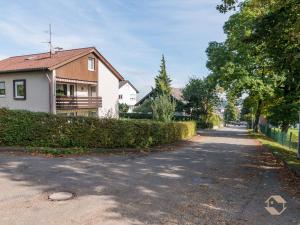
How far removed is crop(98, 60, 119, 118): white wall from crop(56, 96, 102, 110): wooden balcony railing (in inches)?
49.8

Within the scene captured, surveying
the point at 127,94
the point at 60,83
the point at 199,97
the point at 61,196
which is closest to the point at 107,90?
the point at 60,83

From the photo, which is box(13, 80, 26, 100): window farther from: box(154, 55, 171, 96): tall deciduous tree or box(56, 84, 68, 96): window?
box(154, 55, 171, 96): tall deciduous tree

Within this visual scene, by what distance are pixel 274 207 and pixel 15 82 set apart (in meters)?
25.0

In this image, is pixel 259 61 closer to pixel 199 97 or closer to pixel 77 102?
pixel 77 102

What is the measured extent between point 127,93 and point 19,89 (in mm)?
44591

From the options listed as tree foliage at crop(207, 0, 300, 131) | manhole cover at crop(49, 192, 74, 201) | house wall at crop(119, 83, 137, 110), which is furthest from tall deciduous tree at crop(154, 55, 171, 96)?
manhole cover at crop(49, 192, 74, 201)

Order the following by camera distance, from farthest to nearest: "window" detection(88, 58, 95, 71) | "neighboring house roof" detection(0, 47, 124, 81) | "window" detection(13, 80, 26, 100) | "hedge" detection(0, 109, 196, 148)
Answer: "window" detection(88, 58, 95, 71) → "window" detection(13, 80, 26, 100) → "neighboring house roof" detection(0, 47, 124, 81) → "hedge" detection(0, 109, 196, 148)

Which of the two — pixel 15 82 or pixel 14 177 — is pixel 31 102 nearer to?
pixel 15 82

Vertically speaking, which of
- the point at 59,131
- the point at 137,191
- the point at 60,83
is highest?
the point at 60,83

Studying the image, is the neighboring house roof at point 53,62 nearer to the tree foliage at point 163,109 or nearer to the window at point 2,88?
the window at point 2,88

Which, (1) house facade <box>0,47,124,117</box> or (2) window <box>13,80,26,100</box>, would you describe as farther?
(2) window <box>13,80,26,100</box>

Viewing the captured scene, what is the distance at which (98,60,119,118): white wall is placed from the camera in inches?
1216

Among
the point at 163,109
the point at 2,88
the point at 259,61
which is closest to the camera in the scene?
the point at 163,109

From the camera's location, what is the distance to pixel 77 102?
27.2m
